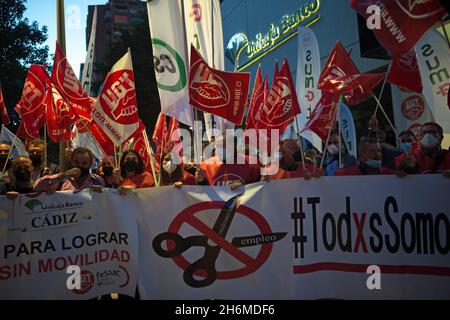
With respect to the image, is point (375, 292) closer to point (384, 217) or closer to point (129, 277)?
point (384, 217)

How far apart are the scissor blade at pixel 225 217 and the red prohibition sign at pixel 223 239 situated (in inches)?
1.4

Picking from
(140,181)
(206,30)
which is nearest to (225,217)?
(140,181)

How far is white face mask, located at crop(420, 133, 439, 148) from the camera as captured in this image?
461cm

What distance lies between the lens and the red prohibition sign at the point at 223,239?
163 inches

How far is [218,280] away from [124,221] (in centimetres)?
106

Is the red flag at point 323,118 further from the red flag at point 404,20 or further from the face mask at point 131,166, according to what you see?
the face mask at point 131,166

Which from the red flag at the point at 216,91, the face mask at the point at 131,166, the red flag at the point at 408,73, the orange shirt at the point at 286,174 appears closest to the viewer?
the orange shirt at the point at 286,174

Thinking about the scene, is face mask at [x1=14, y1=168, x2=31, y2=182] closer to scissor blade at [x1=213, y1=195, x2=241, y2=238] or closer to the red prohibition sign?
the red prohibition sign

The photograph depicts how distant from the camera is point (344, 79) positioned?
5598 mm

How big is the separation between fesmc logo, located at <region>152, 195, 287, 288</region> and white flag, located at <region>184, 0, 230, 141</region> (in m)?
2.49

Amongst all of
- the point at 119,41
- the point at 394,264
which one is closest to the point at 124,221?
the point at 394,264

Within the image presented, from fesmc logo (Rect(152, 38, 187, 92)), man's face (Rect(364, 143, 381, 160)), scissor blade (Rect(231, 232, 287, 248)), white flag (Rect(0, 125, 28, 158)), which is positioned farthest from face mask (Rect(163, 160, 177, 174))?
white flag (Rect(0, 125, 28, 158))

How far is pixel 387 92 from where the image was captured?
15.5 metres

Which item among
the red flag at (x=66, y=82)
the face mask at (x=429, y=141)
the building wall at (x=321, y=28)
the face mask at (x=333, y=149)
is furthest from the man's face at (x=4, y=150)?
the building wall at (x=321, y=28)
